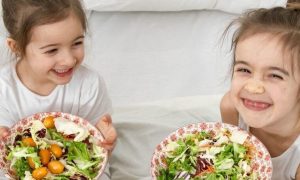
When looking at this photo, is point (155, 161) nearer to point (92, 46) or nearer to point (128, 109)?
point (128, 109)

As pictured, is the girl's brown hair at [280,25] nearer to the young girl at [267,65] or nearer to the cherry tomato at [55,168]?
the young girl at [267,65]

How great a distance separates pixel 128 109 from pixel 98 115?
0.20 metres

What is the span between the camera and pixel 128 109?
1.46 metres

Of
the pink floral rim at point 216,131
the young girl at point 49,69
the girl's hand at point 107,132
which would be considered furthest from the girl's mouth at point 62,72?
the pink floral rim at point 216,131

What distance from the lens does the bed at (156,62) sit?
1.39 metres

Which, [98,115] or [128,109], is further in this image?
[128,109]

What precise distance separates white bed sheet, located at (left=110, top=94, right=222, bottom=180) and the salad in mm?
204

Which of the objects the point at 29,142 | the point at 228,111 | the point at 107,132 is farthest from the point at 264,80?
the point at 29,142

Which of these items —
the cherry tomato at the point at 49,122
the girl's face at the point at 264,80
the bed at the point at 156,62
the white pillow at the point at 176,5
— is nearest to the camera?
the girl's face at the point at 264,80

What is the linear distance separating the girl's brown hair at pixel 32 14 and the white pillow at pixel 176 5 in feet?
1.89

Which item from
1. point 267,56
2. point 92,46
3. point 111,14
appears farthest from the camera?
point 111,14

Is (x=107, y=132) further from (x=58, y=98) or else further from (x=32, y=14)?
(x=32, y=14)

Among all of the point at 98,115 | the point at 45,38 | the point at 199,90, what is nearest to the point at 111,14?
the point at 199,90

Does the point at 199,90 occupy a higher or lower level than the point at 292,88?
lower
